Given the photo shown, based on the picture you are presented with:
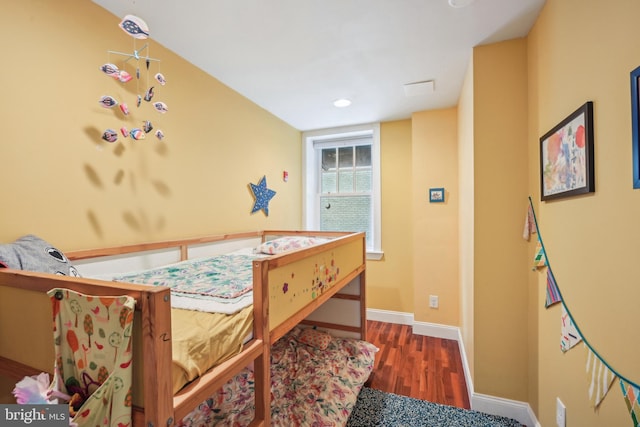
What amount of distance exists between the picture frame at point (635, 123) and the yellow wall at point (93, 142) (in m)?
2.17

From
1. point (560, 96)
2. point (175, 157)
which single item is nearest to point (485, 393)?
point (560, 96)

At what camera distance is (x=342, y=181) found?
12.2 feet

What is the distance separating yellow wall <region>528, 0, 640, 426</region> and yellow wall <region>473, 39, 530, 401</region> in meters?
0.24

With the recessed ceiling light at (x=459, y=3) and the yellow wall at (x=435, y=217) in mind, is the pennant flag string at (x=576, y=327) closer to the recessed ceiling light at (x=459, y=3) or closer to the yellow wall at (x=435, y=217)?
the recessed ceiling light at (x=459, y=3)

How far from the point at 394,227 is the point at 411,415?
6.31ft

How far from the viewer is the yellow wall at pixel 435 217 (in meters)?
2.84

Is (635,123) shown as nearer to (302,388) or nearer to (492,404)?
(492,404)

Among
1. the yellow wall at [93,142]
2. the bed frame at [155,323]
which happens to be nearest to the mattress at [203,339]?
the bed frame at [155,323]

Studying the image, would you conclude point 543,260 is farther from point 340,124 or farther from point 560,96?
point 340,124

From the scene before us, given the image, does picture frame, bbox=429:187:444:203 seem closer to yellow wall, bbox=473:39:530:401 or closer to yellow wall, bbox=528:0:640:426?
yellow wall, bbox=473:39:530:401

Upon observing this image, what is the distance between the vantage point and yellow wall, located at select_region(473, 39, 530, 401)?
170 centimetres

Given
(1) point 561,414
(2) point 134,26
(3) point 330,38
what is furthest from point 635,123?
(2) point 134,26

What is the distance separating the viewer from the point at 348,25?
162 centimetres

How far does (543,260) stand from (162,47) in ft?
8.47
